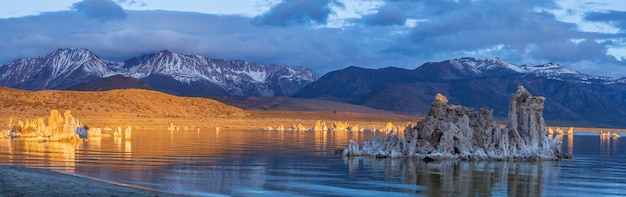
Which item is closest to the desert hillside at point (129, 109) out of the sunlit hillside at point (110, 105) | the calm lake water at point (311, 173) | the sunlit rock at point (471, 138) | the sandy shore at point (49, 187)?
the sunlit hillside at point (110, 105)

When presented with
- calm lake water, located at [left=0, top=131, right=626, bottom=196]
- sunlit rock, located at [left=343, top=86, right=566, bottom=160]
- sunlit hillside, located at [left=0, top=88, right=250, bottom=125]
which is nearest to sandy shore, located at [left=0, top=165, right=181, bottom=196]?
calm lake water, located at [left=0, top=131, right=626, bottom=196]

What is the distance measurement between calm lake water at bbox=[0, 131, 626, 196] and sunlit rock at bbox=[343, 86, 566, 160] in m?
1.49

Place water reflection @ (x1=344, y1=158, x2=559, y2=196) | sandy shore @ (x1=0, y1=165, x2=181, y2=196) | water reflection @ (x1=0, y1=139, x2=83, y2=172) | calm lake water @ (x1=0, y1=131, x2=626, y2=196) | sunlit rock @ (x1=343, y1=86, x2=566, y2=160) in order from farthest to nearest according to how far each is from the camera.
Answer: sunlit rock @ (x1=343, y1=86, x2=566, y2=160)
water reflection @ (x1=0, y1=139, x2=83, y2=172)
water reflection @ (x1=344, y1=158, x2=559, y2=196)
calm lake water @ (x1=0, y1=131, x2=626, y2=196)
sandy shore @ (x1=0, y1=165, x2=181, y2=196)

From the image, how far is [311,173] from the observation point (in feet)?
101

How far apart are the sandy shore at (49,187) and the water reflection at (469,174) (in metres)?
9.50

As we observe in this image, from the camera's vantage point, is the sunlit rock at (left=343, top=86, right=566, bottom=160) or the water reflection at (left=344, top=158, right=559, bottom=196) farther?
the sunlit rock at (left=343, top=86, right=566, bottom=160)

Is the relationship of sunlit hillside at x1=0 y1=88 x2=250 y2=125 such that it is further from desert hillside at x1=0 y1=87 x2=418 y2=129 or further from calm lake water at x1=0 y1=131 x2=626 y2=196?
calm lake water at x1=0 y1=131 x2=626 y2=196

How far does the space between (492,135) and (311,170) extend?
13866mm

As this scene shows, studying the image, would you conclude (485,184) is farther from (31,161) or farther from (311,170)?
(31,161)

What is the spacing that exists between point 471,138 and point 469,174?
417 inches

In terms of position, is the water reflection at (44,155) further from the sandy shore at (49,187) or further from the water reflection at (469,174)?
the water reflection at (469,174)

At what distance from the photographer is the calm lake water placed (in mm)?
25156

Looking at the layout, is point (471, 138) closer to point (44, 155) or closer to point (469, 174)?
point (469, 174)

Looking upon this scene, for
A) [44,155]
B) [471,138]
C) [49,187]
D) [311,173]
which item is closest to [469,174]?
[311,173]
